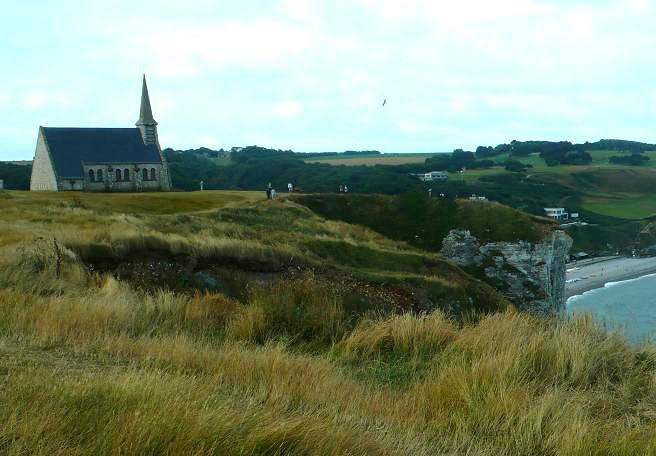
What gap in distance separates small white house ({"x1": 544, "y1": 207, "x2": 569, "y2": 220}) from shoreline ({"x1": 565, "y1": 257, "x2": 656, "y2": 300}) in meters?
12.3

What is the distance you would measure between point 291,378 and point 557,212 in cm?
10284

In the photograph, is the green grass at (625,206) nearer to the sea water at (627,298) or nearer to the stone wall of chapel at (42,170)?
the sea water at (627,298)

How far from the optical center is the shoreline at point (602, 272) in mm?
68456

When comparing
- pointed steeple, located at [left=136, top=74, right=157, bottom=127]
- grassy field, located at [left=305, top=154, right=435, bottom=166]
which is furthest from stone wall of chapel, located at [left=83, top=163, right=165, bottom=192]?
grassy field, located at [left=305, top=154, right=435, bottom=166]

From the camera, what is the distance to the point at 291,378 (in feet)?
17.3

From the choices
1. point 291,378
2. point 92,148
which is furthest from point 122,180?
point 291,378

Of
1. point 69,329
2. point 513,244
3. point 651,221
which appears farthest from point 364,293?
point 651,221

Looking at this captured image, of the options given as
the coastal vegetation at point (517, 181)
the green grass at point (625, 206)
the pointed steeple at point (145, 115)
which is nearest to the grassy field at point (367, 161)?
the coastal vegetation at point (517, 181)

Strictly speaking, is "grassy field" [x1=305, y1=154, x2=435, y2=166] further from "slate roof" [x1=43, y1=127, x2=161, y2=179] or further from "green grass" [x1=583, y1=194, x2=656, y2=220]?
"slate roof" [x1=43, y1=127, x2=161, y2=179]

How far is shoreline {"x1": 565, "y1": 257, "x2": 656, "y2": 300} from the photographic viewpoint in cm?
6846

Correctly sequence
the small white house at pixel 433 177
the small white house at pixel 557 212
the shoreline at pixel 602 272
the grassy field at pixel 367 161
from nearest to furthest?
the shoreline at pixel 602 272
the small white house at pixel 557 212
the small white house at pixel 433 177
the grassy field at pixel 367 161

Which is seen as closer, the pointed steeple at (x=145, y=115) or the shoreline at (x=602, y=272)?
the shoreline at (x=602, y=272)

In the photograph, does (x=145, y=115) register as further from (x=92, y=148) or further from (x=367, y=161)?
(x=367, y=161)

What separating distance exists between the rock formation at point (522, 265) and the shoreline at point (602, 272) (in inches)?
735
